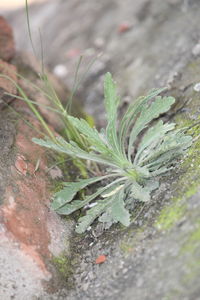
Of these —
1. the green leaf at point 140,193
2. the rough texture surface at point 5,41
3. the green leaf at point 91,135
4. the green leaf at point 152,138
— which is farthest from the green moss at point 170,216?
the rough texture surface at point 5,41

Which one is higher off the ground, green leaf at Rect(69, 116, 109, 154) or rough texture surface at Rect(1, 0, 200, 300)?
green leaf at Rect(69, 116, 109, 154)

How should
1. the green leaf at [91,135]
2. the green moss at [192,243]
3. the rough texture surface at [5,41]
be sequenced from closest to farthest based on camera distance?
the green moss at [192,243] → the green leaf at [91,135] → the rough texture surface at [5,41]

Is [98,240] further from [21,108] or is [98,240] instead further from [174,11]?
[174,11]

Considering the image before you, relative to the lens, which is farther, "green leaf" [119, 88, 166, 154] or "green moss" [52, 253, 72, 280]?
"green leaf" [119, 88, 166, 154]

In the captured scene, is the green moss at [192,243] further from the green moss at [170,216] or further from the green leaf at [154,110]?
the green leaf at [154,110]

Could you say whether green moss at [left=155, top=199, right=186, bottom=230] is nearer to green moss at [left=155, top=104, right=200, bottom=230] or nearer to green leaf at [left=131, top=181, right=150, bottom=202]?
green moss at [left=155, top=104, right=200, bottom=230]

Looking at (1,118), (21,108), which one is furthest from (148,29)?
(1,118)

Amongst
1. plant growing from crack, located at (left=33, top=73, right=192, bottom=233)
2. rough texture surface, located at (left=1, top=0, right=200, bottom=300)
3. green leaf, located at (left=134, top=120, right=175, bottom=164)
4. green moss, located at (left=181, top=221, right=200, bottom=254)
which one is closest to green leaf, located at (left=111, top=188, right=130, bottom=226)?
plant growing from crack, located at (left=33, top=73, right=192, bottom=233)

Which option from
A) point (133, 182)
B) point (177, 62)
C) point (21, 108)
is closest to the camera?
point (133, 182)
